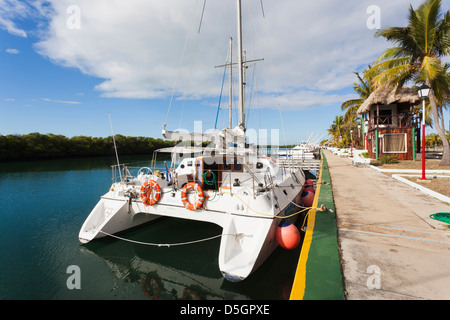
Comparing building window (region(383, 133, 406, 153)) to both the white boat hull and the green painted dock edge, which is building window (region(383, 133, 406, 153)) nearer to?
the white boat hull

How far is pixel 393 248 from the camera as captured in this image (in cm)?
364

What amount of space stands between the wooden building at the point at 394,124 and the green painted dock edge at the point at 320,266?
722 inches

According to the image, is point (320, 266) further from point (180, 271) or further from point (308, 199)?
point (308, 199)

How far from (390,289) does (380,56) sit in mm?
17721

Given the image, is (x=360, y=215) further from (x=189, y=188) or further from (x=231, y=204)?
(x=189, y=188)

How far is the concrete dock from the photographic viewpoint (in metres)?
2.68

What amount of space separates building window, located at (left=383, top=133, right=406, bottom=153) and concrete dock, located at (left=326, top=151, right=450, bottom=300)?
14983mm

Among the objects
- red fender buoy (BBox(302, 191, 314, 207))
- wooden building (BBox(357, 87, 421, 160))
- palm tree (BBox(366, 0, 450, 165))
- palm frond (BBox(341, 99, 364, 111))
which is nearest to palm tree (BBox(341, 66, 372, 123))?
palm frond (BBox(341, 99, 364, 111))

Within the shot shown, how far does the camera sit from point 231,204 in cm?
518

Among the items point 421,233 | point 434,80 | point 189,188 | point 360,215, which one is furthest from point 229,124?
point 434,80

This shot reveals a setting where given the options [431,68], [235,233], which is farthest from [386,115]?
[235,233]

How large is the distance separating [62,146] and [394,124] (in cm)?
6435
